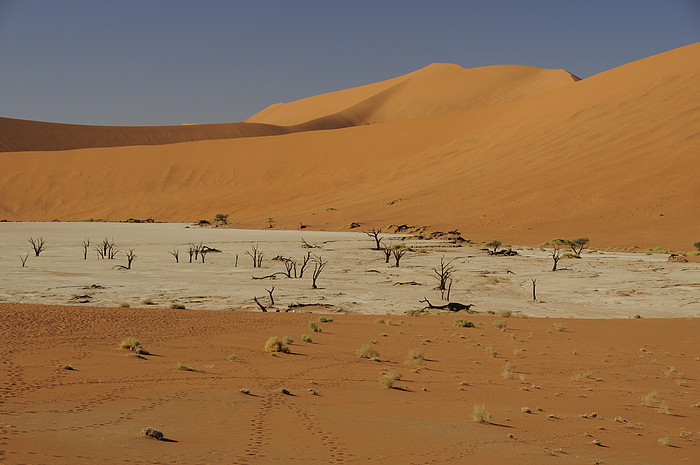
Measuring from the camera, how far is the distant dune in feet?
165

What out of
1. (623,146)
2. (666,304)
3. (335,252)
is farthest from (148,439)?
(623,146)

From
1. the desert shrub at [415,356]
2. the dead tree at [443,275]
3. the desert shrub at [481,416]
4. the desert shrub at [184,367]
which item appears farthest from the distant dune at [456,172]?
the desert shrub at [481,416]

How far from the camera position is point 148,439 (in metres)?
6.77

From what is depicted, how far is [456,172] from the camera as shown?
227 feet

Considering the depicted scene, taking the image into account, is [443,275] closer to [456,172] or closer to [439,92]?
[456,172]

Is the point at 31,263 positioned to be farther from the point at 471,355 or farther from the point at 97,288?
the point at 471,355

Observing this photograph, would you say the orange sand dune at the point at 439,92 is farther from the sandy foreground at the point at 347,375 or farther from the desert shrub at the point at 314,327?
the desert shrub at the point at 314,327

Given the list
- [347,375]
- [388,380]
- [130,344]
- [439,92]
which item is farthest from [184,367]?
[439,92]

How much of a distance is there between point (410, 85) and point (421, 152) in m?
79.8

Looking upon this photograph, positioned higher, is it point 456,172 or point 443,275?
point 456,172

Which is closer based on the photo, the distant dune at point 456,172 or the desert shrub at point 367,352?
the desert shrub at point 367,352

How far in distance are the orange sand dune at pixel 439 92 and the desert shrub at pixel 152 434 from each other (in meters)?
130

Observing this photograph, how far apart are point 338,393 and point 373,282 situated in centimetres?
1580

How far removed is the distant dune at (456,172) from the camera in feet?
165
